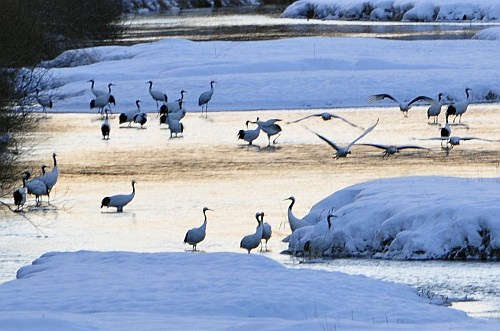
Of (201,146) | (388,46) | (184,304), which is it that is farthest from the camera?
(388,46)

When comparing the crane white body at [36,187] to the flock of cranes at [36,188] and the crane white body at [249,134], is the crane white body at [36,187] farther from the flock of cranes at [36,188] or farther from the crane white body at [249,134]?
the crane white body at [249,134]

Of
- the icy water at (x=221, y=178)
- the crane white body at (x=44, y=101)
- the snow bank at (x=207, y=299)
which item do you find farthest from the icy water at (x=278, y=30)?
the snow bank at (x=207, y=299)

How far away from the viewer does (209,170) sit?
1941cm

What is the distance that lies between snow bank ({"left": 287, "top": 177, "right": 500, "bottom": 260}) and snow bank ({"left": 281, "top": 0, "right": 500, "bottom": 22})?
179 feet

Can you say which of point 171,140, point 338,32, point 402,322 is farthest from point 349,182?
point 338,32

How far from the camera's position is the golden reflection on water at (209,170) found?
1399cm

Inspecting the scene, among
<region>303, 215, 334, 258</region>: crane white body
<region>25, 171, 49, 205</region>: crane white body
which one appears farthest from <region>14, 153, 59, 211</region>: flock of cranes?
<region>303, 215, 334, 258</region>: crane white body

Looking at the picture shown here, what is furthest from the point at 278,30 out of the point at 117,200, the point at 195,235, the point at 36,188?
the point at 195,235

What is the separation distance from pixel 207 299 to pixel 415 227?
437 cm

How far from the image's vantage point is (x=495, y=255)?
1195 cm

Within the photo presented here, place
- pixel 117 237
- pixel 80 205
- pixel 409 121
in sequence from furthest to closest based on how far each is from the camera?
pixel 409 121 → pixel 80 205 → pixel 117 237

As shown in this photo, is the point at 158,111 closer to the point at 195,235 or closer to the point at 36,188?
the point at 36,188

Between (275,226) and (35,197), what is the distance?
5.24 m

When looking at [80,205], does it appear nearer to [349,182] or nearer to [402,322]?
[349,182]
